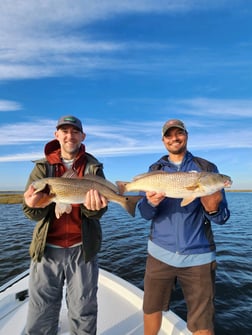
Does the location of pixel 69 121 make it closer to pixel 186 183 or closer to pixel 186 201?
pixel 186 183

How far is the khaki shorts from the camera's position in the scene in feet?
12.2

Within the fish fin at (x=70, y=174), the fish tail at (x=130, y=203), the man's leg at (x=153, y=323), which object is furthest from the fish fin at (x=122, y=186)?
the man's leg at (x=153, y=323)

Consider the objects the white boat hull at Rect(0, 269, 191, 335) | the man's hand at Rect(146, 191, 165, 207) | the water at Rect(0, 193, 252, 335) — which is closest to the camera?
the man's hand at Rect(146, 191, 165, 207)

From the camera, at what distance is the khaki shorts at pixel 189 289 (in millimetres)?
3723

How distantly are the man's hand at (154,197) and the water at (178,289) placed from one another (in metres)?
4.11

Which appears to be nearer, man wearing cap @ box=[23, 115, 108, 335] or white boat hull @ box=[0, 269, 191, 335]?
man wearing cap @ box=[23, 115, 108, 335]

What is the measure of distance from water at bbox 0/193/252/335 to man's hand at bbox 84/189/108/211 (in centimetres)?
461

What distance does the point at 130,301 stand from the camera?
5.77 metres

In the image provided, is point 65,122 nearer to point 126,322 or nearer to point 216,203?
point 216,203

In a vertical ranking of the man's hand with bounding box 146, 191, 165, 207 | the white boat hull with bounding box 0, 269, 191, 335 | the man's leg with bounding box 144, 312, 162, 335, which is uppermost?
the man's hand with bounding box 146, 191, 165, 207

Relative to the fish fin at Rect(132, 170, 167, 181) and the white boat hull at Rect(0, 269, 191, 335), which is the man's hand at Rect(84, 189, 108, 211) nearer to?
the fish fin at Rect(132, 170, 167, 181)

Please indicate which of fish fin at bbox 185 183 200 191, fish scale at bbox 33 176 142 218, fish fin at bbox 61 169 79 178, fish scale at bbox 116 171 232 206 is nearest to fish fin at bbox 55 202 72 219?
fish scale at bbox 33 176 142 218

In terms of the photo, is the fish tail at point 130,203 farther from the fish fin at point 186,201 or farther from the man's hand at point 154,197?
the fish fin at point 186,201

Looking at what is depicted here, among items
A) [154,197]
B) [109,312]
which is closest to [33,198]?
[154,197]
